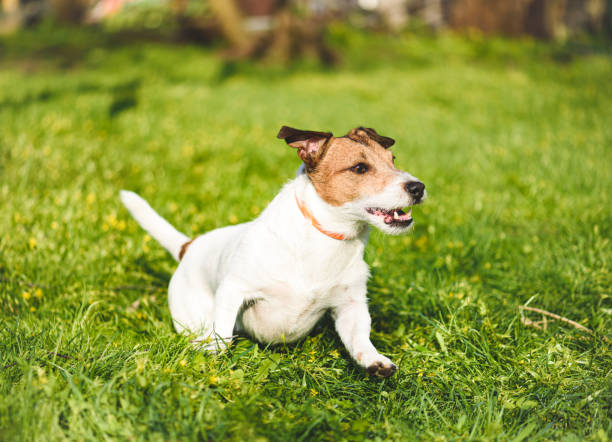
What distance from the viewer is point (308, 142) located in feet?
9.78

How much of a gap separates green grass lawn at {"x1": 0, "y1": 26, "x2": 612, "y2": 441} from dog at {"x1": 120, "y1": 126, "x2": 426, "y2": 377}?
0.19 m

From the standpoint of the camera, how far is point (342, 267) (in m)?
2.87

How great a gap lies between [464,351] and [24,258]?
3207mm

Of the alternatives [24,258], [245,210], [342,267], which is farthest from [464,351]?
[24,258]

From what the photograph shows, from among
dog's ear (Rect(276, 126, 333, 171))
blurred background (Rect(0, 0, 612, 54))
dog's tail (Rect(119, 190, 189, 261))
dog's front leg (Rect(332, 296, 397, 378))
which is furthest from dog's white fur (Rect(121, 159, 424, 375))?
blurred background (Rect(0, 0, 612, 54))

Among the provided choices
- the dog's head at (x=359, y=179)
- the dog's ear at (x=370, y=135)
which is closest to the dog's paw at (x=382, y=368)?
the dog's head at (x=359, y=179)

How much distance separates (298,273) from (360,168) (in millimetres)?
700

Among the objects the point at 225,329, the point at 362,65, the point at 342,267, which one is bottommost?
the point at 362,65

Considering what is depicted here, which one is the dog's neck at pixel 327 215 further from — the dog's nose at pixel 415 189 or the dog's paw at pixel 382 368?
the dog's paw at pixel 382 368

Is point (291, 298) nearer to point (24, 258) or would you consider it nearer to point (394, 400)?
point (394, 400)

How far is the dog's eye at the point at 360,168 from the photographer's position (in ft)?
9.41

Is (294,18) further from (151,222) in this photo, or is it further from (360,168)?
(360,168)

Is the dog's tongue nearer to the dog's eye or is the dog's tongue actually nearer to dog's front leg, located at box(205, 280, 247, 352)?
the dog's eye

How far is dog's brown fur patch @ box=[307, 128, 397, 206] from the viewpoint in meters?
2.79
